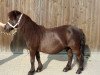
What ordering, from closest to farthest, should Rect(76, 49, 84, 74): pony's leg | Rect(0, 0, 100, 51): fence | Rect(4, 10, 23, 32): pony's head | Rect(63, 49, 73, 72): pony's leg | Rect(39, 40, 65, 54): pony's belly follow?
Rect(4, 10, 23, 32): pony's head, Rect(39, 40, 65, 54): pony's belly, Rect(76, 49, 84, 74): pony's leg, Rect(63, 49, 73, 72): pony's leg, Rect(0, 0, 100, 51): fence

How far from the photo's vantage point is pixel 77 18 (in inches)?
344

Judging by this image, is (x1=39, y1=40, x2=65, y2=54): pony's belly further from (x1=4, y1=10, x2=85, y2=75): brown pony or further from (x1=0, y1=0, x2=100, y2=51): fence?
(x1=0, y1=0, x2=100, y2=51): fence

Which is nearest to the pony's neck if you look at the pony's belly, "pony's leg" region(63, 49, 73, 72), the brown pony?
the brown pony

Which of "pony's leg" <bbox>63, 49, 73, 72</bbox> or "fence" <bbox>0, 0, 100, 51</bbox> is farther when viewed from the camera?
"fence" <bbox>0, 0, 100, 51</bbox>

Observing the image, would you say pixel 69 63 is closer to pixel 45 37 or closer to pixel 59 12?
pixel 45 37

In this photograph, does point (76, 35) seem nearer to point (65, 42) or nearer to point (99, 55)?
point (65, 42)

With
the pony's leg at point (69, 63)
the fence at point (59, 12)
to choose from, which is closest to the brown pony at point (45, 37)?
the pony's leg at point (69, 63)

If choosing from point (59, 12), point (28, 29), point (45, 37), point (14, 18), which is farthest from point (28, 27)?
point (59, 12)

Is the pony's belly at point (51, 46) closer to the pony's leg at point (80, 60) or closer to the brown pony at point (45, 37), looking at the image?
the brown pony at point (45, 37)

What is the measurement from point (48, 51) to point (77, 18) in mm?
1989

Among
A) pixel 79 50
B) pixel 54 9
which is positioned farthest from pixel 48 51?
pixel 54 9

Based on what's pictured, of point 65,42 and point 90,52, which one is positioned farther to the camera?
point 90,52

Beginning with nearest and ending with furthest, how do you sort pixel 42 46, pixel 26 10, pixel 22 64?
pixel 42 46 < pixel 22 64 < pixel 26 10

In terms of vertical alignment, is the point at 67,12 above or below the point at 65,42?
above
